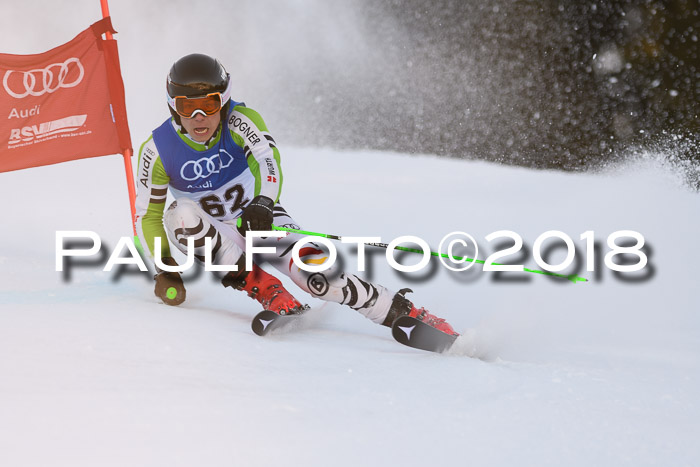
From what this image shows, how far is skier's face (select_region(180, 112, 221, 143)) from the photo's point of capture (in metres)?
2.98

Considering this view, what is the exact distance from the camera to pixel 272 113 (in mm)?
11656

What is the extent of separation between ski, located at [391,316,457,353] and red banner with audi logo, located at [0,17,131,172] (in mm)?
2331

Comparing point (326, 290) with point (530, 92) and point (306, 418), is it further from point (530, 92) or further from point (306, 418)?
point (530, 92)

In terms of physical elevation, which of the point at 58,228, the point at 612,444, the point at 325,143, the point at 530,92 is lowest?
the point at 612,444

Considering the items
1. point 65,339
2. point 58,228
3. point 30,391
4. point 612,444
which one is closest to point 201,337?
point 65,339

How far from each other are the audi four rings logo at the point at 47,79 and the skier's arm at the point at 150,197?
129cm

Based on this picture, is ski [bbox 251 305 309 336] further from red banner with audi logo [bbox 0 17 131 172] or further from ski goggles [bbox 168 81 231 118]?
red banner with audi logo [bbox 0 17 131 172]

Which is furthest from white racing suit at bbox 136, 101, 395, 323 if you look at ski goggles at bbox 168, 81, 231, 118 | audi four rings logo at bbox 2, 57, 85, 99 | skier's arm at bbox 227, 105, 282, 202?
audi four rings logo at bbox 2, 57, 85, 99

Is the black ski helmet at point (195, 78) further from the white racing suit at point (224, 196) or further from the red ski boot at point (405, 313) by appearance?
the red ski boot at point (405, 313)

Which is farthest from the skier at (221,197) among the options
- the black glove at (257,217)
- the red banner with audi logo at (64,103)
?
the red banner with audi logo at (64,103)

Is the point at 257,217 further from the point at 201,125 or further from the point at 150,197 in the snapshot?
the point at 150,197

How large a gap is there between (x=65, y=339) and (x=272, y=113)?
975 centimetres

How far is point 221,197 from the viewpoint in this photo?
3.27 metres

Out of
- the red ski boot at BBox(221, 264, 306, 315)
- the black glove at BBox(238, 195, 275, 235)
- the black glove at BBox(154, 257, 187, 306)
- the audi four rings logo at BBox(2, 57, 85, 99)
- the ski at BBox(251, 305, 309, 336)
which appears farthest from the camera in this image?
the audi four rings logo at BBox(2, 57, 85, 99)
